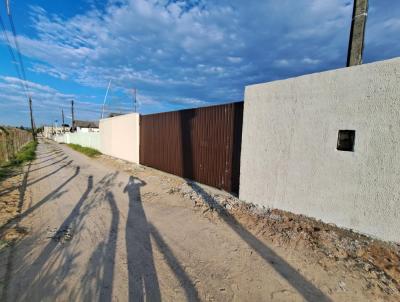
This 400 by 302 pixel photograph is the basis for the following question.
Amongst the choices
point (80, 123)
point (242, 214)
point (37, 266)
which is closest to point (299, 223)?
point (242, 214)

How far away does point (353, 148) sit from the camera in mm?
3520

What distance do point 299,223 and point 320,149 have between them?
1354 millimetres

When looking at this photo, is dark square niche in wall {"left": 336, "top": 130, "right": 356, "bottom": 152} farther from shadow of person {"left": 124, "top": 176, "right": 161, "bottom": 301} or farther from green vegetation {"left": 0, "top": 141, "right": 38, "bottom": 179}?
green vegetation {"left": 0, "top": 141, "right": 38, "bottom": 179}

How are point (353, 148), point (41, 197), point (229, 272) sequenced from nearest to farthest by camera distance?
point (229, 272)
point (353, 148)
point (41, 197)

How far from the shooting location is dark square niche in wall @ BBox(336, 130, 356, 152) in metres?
3.58

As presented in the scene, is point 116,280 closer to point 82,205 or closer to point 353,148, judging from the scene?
point 82,205

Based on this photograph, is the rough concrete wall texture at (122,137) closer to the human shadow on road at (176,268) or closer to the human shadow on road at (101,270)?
the human shadow on road at (101,270)

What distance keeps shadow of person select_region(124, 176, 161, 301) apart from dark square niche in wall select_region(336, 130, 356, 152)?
345 cm

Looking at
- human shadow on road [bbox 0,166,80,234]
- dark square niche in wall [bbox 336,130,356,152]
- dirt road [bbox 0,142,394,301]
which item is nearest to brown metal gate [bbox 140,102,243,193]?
dirt road [bbox 0,142,394,301]

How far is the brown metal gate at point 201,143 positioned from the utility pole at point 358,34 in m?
2.43

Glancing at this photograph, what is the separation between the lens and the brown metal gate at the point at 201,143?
5.98m

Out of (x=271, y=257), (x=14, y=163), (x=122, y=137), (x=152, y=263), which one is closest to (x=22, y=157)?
(x=14, y=163)

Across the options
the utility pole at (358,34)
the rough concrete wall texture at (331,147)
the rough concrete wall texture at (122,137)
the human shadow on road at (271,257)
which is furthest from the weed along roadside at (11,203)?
the utility pole at (358,34)

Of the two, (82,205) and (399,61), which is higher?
(399,61)
